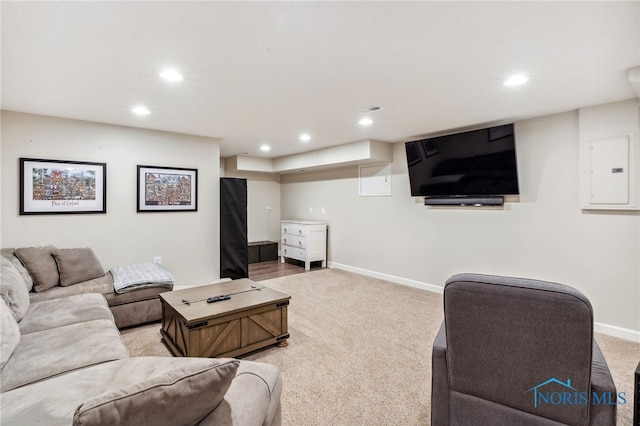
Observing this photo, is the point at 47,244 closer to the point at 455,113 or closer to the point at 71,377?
the point at 71,377

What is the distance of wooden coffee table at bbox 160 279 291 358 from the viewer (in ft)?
7.81

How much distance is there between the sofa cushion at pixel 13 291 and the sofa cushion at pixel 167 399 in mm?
2028

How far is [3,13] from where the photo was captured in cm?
160

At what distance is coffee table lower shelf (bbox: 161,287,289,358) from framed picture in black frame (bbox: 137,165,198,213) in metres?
1.91

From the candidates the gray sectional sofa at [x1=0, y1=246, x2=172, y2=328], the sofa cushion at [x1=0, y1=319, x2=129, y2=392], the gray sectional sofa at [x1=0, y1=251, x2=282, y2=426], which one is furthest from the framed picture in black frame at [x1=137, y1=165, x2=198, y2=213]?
the sofa cushion at [x1=0, y1=319, x2=129, y2=392]

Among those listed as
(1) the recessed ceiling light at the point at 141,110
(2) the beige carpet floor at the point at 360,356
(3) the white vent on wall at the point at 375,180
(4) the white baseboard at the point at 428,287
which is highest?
(1) the recessed ceiling light at the point at 141,110

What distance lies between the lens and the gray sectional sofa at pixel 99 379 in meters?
Answer: 0.84

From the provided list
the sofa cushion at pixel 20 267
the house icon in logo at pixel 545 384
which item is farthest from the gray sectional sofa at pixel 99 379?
the house icon in logo at pixel 545 384

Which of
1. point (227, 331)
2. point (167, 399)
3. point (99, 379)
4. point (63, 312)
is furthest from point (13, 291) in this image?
point (167, 399)

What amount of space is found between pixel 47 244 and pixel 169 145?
1.82 metres

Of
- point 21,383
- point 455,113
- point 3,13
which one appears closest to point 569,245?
point 455,113

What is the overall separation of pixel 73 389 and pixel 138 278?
211 centimetres

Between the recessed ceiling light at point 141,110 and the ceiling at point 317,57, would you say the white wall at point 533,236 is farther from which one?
the recessed ceiling light at point 141,110

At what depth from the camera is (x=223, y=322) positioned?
2.48 m
